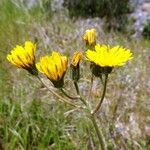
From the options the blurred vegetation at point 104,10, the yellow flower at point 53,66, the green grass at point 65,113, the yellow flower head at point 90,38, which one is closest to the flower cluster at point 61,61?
the yellow flower at point 53,66

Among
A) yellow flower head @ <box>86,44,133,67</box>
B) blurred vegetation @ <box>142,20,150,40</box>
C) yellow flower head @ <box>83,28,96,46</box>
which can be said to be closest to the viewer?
yellow flower head @ <box>86,44,133,67</box>

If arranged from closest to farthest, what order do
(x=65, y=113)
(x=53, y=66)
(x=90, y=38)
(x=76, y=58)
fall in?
(x=53, y=66) → (x=76, y=58) → (x=90, y=38) → (x=65, y=113)

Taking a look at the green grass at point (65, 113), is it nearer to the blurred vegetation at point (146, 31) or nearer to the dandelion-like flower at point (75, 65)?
the dandelion-like flower at point (75, 65)

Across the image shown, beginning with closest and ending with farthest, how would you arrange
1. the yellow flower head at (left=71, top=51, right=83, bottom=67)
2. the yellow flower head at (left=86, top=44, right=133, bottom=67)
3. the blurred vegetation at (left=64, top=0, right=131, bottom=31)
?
the yellow flower head at (left=86, top=44, right=133, bottom=67) → the yellow flower head at (left=71, top=51, right=83, bottom=67) → the blurred vegetation at (left=64, top=0, right=131, bottom=31)

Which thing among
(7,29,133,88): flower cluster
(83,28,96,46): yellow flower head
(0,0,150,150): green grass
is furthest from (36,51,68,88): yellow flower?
(0,0,150,150): green grass

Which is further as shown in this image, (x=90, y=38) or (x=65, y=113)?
(x=65, y=113)

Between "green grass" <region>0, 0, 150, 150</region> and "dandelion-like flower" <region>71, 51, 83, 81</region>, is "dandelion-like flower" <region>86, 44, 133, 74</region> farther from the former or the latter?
"green grass" <region>0, 0, 150, 150</region>

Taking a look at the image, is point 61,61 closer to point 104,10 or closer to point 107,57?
point 107,57

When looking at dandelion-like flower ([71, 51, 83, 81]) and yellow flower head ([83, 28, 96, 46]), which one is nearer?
dandelion-like flower ([71, 51, 83, 81])

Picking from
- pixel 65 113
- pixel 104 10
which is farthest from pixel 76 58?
pixel 104 10

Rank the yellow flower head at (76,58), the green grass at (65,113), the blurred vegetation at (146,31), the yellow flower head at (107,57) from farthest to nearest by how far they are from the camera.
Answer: the blurred vegetation at (146,31) → the green grass at (65,113) → the yellow flower head at (76,58) → the yellow flower head at (107,57)
